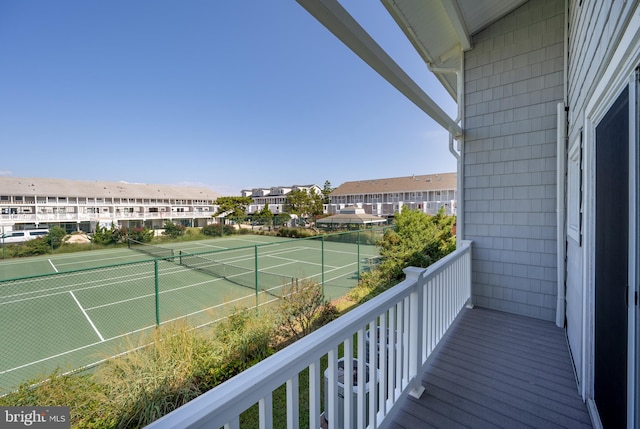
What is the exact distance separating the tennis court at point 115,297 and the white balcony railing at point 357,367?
2.90 meters

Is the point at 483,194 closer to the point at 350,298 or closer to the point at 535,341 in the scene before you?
the point at 535,341

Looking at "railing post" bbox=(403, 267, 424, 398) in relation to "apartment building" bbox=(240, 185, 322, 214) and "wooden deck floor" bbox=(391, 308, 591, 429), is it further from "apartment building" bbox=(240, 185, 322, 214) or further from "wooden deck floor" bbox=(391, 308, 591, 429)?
"apartment building" bbox=(240, 185, 322, 214)

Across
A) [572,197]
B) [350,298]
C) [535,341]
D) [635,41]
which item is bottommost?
[350,298]

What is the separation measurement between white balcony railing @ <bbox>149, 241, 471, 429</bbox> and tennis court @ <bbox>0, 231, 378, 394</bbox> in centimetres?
290

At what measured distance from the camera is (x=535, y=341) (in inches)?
108

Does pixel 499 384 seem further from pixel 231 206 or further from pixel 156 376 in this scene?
pixel 231 206

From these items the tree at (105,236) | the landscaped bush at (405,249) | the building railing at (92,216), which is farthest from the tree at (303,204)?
the landscaped bush at (405,249)

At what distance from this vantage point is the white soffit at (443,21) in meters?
2.86

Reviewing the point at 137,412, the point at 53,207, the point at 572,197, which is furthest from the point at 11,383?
the point at 53,207

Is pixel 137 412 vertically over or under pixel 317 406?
under

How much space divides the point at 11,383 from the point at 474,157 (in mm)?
8454

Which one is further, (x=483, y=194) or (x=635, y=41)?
(x=483, y=194)

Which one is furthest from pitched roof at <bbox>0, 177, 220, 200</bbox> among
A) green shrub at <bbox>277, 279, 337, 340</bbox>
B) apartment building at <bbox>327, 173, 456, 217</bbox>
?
green shrub at <bbox>277, 279, 337, 340</bbox>

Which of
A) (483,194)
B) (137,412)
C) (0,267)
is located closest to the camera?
(137,412)
